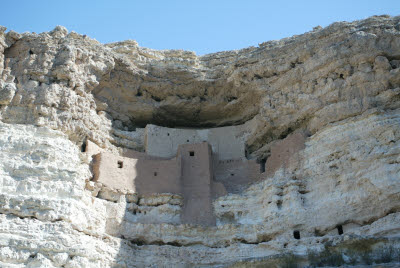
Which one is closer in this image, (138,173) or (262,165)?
(138,173)

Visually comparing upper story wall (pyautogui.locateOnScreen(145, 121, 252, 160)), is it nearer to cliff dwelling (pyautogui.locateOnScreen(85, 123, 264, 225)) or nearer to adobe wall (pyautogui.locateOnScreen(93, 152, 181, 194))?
cliff dwelling (pyautogui.locateOnScreen(85, 123, 264, 225))

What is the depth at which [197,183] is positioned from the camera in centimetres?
1881

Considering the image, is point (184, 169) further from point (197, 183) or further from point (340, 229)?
point (340, 229)

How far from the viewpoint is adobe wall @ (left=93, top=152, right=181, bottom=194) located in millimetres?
18141

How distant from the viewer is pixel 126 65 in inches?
814

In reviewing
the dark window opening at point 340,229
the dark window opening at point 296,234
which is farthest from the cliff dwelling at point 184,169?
the dark window opening at point 340,229

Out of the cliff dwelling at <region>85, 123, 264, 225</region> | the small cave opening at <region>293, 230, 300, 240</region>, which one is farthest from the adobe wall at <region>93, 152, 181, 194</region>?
the small cave opening at <region>293, 230, 300, 240</region>

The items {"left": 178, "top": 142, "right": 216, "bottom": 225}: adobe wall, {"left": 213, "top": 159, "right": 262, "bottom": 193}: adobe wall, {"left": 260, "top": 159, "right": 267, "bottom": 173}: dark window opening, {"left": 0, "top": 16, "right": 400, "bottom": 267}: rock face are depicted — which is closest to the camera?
{"left": 0, "top": 16, "right": 400, "bottom": 267}: rock face

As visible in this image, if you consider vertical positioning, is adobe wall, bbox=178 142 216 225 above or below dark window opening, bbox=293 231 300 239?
above

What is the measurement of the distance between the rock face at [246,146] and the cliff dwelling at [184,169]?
12.9 inches

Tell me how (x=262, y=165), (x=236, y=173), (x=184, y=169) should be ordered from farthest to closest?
(x=262, y=165) → (x=236, y=173) → (x=184, y=169)

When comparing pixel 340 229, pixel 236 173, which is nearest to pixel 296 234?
pixel 340 229

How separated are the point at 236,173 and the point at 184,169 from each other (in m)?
1.82

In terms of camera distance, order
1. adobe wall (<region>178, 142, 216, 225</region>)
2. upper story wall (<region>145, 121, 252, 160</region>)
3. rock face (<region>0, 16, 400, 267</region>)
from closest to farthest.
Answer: rock face (<region>0, 16, 400, 267</region>) < adobe wall (<region>178, 142, 216, 225</region>) < upper story wall (<region>145, 121, 252, 160</region>)
